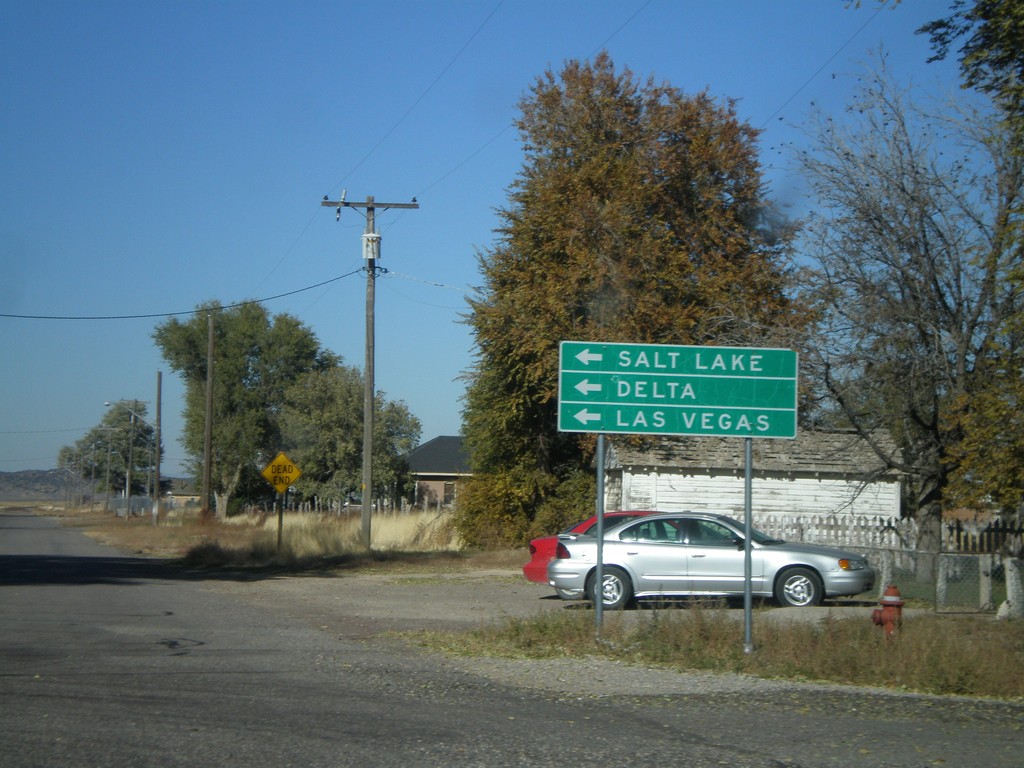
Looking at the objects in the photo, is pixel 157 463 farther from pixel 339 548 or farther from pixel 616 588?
pixel 616 588

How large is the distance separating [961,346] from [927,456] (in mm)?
2687

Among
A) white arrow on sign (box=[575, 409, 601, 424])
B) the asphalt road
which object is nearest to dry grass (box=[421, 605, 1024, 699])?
the asphalt road

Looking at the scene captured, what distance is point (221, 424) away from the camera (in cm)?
7025

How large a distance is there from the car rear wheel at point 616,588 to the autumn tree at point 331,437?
A: 152 ft

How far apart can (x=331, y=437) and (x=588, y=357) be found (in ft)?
168

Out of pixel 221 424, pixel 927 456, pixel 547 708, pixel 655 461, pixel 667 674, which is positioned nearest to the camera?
pixel 547 708

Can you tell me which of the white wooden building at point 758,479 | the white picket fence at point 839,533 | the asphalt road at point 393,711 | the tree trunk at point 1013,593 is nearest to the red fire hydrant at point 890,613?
the asphalt road at point 393,711

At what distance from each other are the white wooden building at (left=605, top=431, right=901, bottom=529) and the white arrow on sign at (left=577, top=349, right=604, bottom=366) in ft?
52.9

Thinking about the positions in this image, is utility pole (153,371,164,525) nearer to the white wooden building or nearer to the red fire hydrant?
the white wooden building

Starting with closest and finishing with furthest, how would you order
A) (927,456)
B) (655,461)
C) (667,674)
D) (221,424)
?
(667,674)
(927,456)
(655,461)
(221,424)

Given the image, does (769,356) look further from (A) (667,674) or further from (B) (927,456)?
(B) (927,456)

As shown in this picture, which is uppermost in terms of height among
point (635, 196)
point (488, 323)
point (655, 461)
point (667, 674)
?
point (635, 196)

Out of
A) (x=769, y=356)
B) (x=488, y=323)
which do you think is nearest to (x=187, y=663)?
(x=769, y=356)

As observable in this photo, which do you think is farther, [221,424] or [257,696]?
[221,424]
